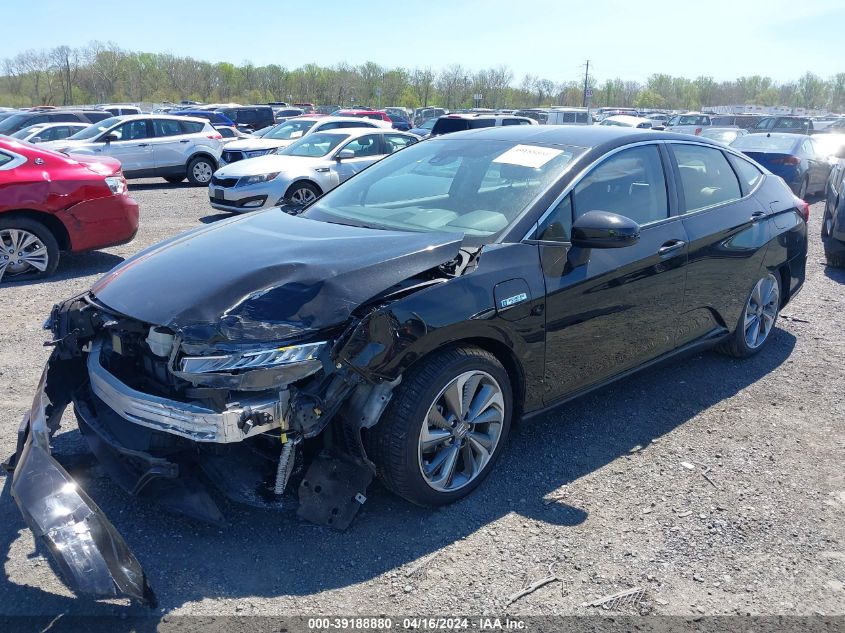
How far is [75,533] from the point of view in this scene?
2.44m

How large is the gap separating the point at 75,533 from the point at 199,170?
15510mm

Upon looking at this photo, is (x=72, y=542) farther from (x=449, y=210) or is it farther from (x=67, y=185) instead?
(x=67, y=185)

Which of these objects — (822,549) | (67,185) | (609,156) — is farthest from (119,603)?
(67,185)

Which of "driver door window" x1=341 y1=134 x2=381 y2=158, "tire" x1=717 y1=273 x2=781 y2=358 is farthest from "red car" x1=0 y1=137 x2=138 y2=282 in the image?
"tire" x1=717 y1=273 x2=781 y2=358

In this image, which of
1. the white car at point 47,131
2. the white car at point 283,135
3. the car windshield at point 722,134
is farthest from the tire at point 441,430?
the car windshield at point 722,134

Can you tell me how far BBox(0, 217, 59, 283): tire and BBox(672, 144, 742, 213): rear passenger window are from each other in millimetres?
6283

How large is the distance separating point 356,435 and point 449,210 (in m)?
1.48

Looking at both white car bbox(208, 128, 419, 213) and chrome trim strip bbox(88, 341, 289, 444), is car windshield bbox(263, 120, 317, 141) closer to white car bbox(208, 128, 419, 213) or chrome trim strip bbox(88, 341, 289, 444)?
white car bbox(208, 128, 419, 213)

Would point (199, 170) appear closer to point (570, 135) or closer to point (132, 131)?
point (132, 131)

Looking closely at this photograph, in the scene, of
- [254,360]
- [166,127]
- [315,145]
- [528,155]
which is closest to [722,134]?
[315,145]

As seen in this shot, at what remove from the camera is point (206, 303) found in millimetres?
2918

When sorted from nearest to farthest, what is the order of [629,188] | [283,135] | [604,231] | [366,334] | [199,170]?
[366,334]
[604,231]
[629,188]
[199,170]
[283,135]

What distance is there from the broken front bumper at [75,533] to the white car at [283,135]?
1393 centimetres

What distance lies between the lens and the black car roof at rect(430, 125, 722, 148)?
161 inches
